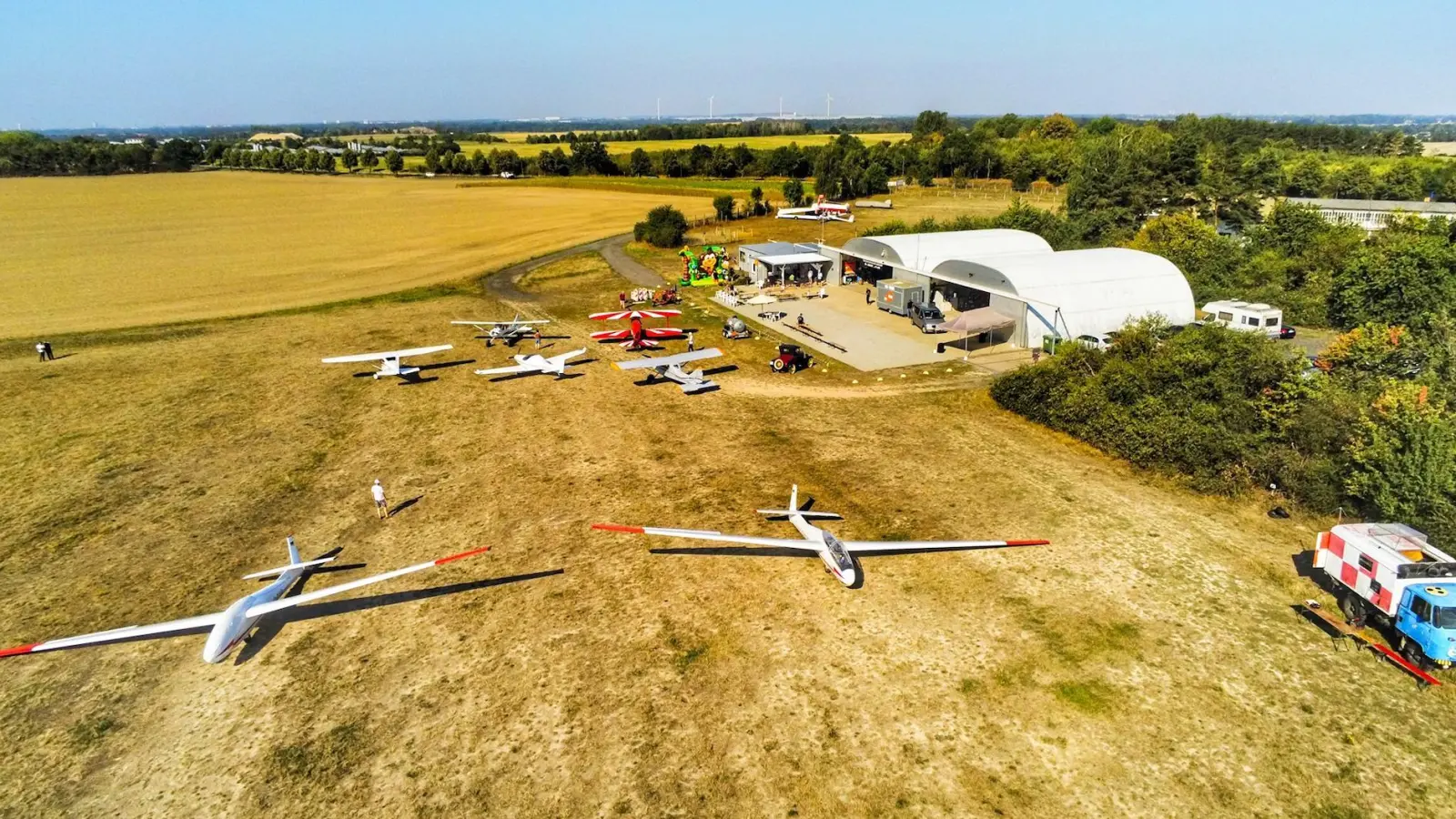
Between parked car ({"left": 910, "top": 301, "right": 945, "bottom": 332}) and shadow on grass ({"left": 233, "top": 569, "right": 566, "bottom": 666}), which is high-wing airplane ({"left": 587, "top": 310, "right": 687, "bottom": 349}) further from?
shadow on grass ({"left": 233, "top": 569, "right": 566, "bottom": 666})

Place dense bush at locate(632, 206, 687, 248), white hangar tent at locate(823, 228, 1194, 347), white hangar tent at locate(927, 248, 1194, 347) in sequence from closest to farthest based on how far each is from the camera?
white hangar tent at locate(927, 248, 1194, 347) < white hangar tent at locate(823, 228, 1194, 347) < dense bush at locate(632, 206, 687, 248)

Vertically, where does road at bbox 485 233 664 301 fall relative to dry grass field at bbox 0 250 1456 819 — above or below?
above

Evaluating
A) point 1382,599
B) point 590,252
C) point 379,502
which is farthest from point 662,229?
point 1382,599

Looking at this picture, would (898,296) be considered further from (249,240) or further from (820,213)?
(249,240)

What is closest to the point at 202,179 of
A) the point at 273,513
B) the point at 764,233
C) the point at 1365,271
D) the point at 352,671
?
the point at 764,233

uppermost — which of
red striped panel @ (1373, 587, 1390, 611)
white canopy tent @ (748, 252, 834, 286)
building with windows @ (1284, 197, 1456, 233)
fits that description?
building with windows @ (1284, 197, 1456, 233)

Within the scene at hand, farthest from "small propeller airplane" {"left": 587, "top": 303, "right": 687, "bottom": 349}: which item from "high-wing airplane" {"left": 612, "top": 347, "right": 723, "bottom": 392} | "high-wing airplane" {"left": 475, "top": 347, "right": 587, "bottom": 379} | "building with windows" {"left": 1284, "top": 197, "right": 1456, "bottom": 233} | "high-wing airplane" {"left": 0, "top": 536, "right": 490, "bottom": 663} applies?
"building with windows" {"left": 1284, "top": 197, "right": 1456, "bottom": 233}
